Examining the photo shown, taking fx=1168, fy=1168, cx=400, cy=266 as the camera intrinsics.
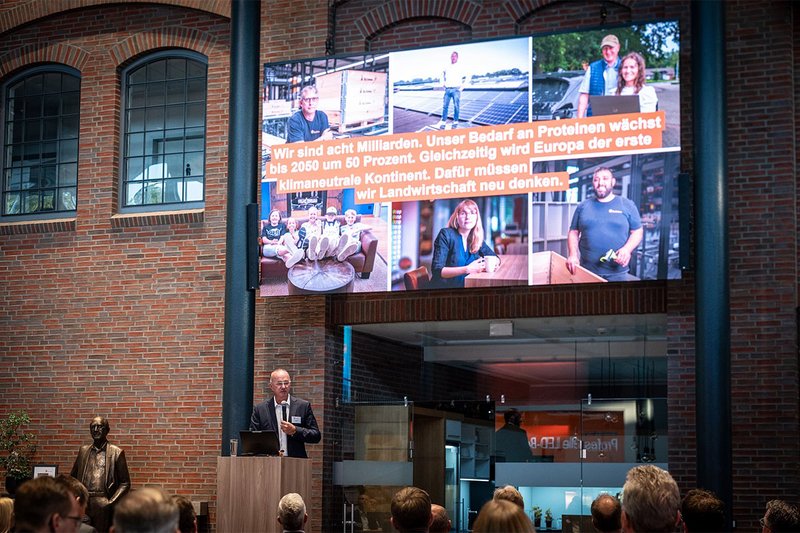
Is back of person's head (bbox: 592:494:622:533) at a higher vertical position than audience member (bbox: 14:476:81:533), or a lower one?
lower

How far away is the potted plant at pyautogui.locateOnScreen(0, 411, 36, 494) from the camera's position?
535 inches

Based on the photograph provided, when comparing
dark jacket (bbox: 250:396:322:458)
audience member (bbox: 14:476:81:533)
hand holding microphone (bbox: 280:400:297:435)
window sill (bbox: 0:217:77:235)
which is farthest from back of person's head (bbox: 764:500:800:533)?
window sill (bbox: 0:217:77:235)

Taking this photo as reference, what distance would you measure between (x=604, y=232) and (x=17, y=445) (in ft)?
24.3

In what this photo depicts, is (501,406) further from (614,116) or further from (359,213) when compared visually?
(614,116)

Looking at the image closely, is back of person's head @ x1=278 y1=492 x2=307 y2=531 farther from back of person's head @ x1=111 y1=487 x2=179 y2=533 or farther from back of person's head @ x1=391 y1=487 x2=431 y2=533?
→ back of person's head @ x1=111 y1=487 x2=179 y2=533

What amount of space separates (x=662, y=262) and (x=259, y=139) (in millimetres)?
4578

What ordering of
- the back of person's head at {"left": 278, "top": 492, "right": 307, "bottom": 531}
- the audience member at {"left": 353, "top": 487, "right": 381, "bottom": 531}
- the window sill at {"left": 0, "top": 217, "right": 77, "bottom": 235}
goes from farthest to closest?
the window sill at {"left": 0, "top": 217, "right": 77, "bottom": 235} → the audience member at {"left": 353, "top": 487, "right": 381, "bottom": 531} → the back of person's head at {"left": 278, "top": 492, "right": 307, "bottom": 531}

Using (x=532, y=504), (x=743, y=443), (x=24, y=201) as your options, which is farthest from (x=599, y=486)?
(x=24, y=201)

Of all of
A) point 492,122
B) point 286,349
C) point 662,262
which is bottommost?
point 286,349

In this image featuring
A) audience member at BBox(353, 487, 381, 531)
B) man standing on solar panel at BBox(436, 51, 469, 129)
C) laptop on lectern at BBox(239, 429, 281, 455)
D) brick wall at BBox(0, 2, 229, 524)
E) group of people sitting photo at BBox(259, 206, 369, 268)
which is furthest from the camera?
brick wall at BBox(0, 2, 229, 524)

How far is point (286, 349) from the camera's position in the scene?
42.3 ft

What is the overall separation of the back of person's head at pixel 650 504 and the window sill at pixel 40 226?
10.8 m

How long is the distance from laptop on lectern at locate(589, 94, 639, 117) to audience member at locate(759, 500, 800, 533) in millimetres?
5577

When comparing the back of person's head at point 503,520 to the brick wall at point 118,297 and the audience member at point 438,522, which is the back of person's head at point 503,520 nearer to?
the audience member at point 438,522
